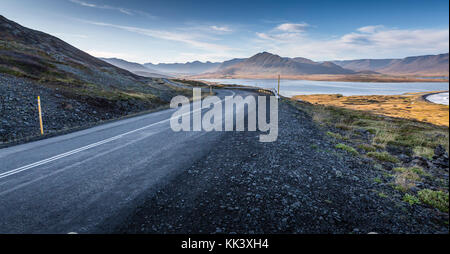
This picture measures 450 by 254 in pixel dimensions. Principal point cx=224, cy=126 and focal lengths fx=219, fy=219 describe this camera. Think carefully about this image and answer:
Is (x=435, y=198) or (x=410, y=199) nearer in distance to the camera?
(x=410, y=199)

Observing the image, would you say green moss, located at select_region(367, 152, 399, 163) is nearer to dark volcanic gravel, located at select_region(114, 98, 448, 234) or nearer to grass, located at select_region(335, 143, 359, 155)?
grass, located at select_region(335, 143, 359, 155)

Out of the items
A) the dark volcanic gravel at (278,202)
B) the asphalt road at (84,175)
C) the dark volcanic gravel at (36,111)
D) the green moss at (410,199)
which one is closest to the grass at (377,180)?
the dark volcanic gravel at (278,202)

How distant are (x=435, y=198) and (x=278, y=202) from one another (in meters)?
3.82

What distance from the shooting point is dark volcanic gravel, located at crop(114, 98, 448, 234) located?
3881 millimetres

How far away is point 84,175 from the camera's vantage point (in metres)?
5.82

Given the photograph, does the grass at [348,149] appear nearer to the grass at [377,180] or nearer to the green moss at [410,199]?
the grass at [377,180]

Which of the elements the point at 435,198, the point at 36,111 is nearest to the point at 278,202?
the point at 435,198

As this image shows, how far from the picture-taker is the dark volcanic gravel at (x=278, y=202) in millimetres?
3881

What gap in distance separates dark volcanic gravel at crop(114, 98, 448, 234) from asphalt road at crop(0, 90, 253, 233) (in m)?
0.62

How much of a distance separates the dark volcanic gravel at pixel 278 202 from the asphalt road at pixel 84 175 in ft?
2.04

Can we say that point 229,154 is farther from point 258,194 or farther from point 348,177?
point 348,177

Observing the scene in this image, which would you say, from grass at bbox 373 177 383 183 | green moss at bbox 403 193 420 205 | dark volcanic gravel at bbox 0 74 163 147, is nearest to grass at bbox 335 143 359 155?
grass at bbox 373 177 383 183

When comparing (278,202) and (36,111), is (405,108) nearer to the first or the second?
(278,202)

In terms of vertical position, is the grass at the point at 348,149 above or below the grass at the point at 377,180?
above
